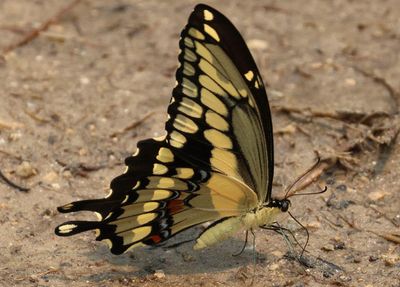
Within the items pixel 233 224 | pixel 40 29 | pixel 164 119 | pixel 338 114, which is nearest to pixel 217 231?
pixel 233 224

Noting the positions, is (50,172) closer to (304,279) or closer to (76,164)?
(76,164)

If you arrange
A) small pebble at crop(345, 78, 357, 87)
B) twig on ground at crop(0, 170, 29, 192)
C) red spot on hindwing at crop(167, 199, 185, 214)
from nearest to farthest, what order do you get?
red spot on hindwing at crop(167, 199, 185, 214), twig on ground at crop(0, 170, 29, 192), small pebble at crop(345, 78, 357, 87)

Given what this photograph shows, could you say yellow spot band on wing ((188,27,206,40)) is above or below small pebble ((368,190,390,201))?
above

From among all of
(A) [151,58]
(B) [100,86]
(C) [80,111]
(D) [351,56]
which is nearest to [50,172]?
(C) [80,111]

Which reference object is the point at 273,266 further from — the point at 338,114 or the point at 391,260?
the point at 338,114

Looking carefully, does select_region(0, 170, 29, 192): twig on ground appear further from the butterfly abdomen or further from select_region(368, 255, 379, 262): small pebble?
select_region(368, 255, 379, 262): small pebble

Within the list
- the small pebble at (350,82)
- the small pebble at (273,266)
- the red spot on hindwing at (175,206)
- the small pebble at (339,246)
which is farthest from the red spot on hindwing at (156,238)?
the small pebble at (350,82)

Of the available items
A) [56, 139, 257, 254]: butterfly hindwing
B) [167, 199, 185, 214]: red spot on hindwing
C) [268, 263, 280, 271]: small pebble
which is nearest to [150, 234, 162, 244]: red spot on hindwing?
[56, 139, 257, 254]: butterfly hindwing

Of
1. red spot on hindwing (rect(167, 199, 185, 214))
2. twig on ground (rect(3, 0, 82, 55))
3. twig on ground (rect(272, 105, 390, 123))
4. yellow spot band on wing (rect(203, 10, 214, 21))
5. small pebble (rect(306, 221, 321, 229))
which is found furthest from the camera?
twig on ground (rect(3, 0, 82, 55))
